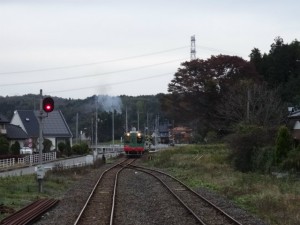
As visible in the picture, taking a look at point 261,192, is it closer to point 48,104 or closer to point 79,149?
point 48,104

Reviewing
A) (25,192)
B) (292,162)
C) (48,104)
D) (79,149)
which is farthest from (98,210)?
(79,149)

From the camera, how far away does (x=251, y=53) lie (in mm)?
83250

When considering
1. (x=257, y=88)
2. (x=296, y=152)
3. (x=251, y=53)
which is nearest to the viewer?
(x=296, y=152)

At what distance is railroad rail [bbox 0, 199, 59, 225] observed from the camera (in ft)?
44.8

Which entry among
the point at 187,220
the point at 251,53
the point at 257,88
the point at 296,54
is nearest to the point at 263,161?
the point at 187,220

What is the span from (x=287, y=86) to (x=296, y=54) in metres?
7.69

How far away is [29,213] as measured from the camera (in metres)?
15.3

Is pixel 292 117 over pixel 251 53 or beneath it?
beneath

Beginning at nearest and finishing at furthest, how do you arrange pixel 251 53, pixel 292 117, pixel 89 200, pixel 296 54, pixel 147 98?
pixel 89 200
pixel 292 117
pixel 296 54
pixel 251 53
pixel 147 98

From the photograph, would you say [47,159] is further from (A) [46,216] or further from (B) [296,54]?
(A) [46,216]

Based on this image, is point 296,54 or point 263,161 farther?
point 296,54

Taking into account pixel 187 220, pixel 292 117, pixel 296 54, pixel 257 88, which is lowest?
pixel 187 220

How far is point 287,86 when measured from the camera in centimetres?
6656

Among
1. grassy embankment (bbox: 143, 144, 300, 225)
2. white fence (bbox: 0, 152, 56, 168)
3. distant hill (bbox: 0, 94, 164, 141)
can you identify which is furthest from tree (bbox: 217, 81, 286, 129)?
distant hill (bbox: 0, 94, 164, 141)
